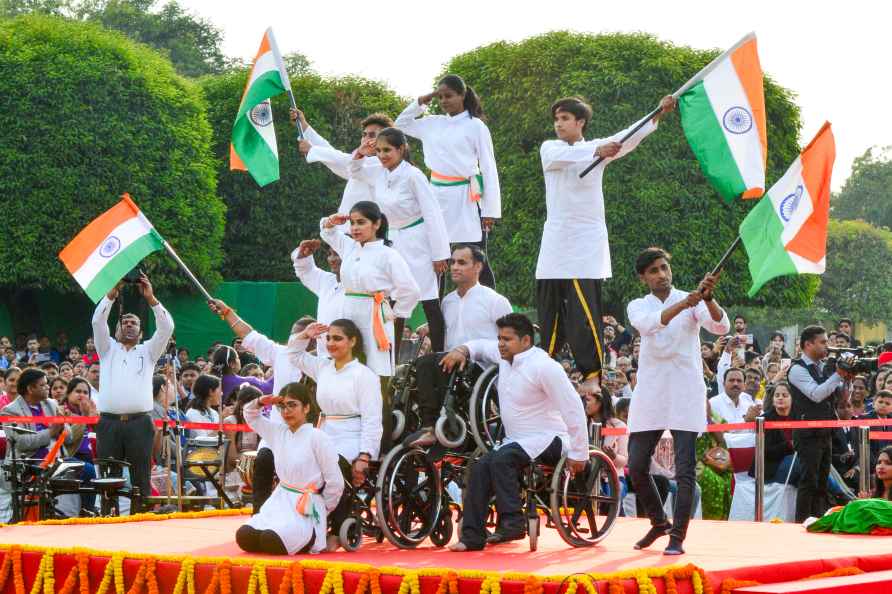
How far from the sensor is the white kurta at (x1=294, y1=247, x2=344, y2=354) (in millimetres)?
10562

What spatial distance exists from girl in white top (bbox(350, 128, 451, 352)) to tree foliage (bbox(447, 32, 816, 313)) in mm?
22547

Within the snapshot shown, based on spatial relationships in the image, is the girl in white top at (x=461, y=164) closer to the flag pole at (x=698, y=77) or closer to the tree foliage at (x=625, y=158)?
the flag pole at (x=698, y=77)

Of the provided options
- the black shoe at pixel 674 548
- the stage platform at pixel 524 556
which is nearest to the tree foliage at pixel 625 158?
the stage platform at pixel 524 556

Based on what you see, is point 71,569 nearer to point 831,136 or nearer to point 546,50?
point 831,136

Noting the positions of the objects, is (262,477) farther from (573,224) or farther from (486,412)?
(573,224)

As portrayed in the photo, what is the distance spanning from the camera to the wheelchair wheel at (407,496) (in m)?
9.63

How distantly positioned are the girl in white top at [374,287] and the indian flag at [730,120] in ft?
7.26

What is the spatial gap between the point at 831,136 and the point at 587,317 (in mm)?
2226

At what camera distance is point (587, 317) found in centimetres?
1105

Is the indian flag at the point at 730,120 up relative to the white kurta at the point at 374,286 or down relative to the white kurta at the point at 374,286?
up

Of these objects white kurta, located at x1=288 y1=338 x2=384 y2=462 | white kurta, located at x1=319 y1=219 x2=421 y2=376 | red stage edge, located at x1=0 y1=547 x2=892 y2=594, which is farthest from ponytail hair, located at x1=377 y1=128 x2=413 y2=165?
red stage edge, located at x1=0 y1=547 x2=892 y2=594

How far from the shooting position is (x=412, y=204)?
36.2ft

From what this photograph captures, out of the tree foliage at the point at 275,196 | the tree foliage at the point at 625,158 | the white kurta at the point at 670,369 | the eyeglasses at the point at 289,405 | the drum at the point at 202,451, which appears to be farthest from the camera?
the tree foliage at the point at 275,196

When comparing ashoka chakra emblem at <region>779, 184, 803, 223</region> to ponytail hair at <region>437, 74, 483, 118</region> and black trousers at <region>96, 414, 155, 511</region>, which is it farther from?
black trousers at <region>96, 414, 155, 511</region>
